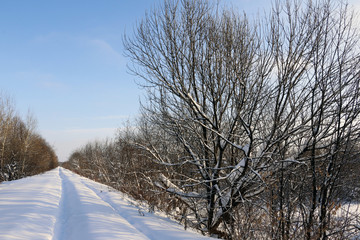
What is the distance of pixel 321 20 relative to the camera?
5.30 m

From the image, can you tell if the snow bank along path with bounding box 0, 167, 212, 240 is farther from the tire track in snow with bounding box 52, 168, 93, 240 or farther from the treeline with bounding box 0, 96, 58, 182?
the treeline with bounding box 0, 96, 58, 182

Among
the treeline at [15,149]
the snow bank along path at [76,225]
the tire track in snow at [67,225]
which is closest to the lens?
the snow bank along path at [76,225]

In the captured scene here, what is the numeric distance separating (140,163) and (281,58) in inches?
268

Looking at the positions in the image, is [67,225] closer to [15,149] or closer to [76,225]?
[76,225]

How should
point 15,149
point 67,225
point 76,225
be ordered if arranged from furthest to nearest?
point 15,149 → point 67,225 → point 76,225

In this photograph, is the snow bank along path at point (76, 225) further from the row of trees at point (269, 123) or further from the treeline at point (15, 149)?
the treeline at point (15, 149)

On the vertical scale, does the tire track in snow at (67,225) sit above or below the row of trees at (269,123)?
below

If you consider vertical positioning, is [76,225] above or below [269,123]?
below

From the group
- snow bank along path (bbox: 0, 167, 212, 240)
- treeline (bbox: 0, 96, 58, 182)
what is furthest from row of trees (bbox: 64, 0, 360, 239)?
treeline (bbox: 0, 96, 58, 182)

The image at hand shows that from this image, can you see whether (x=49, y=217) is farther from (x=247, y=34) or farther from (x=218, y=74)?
(x=247, y=34)

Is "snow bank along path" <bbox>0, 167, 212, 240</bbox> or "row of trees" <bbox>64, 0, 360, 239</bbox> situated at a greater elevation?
"row of trees" <bbox>64, 0, 360, 239</bbox>

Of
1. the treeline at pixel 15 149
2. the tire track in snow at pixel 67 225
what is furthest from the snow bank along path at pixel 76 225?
the treeline at pixel 15 149

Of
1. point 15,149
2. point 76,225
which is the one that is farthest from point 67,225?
point 15,149

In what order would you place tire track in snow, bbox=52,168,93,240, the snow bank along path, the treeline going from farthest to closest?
the treeline, tire track in snow, bbox=52,168,93,240, the snow bank along path
